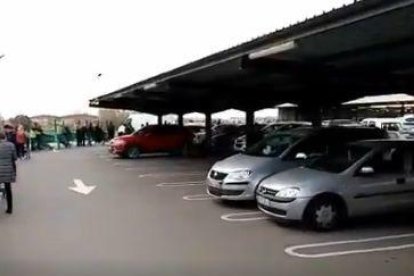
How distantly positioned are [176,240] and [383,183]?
3.57 metres

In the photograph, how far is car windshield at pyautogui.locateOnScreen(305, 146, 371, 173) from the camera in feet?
32.8

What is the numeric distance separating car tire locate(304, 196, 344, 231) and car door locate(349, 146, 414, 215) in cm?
32

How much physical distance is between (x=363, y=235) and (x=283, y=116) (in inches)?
1981

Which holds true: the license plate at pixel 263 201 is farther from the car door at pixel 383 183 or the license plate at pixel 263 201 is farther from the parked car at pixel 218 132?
the parked car at pixel 218 132

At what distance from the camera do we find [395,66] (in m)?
18.2

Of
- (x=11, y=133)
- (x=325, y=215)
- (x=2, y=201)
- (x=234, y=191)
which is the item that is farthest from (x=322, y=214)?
(x=11, y=133)

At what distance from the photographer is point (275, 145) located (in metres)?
13.1

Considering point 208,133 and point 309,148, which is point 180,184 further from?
point 208,133

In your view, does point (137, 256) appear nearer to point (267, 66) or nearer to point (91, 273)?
point (91, 273)

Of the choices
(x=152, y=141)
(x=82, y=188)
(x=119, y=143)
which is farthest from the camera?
(x=152, y=141)

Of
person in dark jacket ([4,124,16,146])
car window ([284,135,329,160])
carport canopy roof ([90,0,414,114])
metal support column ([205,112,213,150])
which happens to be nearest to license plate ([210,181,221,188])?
car window ([284,135,329,160])

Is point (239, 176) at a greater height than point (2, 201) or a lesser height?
greater

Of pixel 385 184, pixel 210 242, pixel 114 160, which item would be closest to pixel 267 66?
pixel 385 184

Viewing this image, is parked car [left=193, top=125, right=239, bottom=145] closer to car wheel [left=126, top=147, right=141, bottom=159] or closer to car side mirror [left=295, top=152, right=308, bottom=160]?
car wheel [left=126, top=147, right=141, bottom=159]
